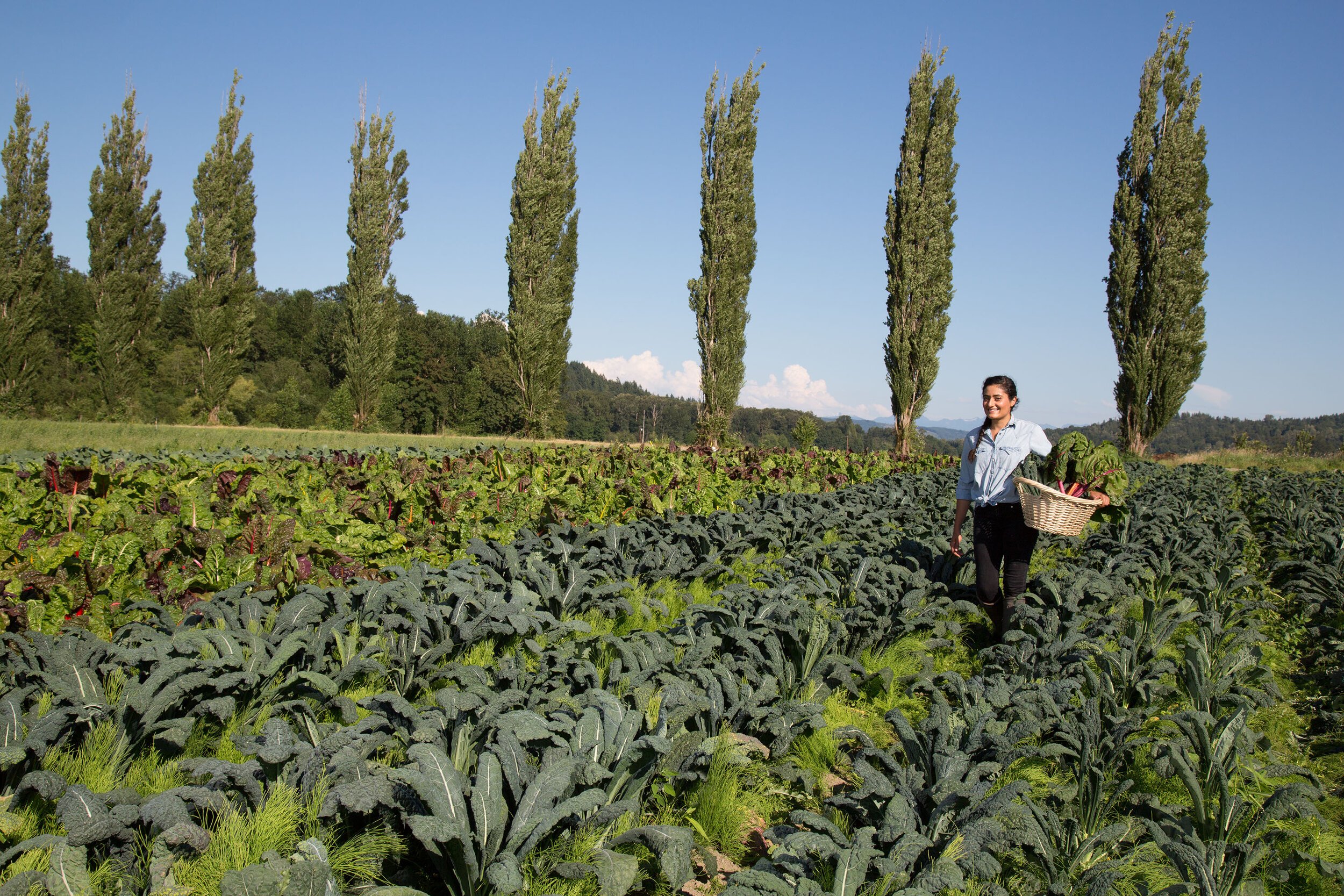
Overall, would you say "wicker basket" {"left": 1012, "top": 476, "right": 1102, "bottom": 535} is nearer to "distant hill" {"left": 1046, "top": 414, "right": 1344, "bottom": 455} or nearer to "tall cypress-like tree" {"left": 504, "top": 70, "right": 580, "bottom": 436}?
"tall cypress-like tree" {"left": 504, "top": 70, "right": 580, "bottom": 436}

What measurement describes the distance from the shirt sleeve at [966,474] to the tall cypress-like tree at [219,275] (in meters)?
29.7

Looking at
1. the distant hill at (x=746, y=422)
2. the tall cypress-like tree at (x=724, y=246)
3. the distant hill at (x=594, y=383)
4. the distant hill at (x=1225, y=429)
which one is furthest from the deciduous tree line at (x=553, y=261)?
the distant hill at (x=594, y=383)

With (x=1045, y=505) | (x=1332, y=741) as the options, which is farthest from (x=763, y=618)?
(x=1332, y=741)

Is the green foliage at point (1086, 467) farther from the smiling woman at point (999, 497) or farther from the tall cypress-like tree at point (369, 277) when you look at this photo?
the tall cypress-like tree at point (369, 277)

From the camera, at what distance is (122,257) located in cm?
2939

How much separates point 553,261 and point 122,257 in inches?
732

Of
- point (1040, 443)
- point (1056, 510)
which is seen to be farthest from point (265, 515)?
point (1040, 443)

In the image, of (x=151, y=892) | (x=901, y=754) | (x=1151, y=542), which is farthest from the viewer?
(x=1151, y=542)

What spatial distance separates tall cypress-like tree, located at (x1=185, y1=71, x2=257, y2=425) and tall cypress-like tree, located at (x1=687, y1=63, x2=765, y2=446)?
18303 millimetres

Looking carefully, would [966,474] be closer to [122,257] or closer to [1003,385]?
[1003,385]

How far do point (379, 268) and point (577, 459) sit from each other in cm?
2245

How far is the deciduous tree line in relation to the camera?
25.3m

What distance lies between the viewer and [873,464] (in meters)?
15.0

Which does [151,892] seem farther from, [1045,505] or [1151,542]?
[1151,542]
